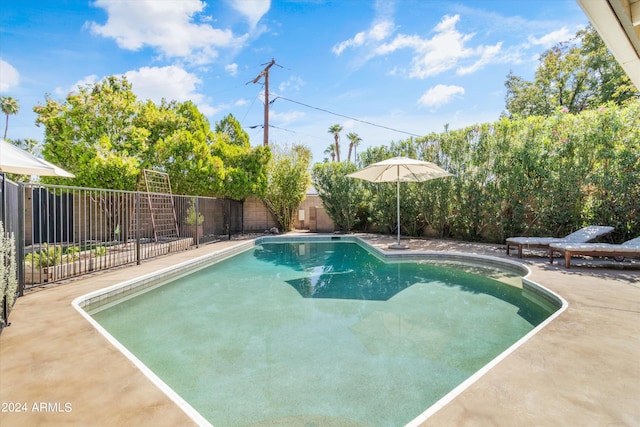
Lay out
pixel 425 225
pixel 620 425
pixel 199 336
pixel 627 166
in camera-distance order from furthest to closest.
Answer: pixel 425 225 < pixel 627 166 < pixel 199 336 < pixel 620 425

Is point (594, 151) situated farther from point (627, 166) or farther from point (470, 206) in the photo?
point (470, 206)

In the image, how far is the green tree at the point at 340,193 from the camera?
47.6 ft

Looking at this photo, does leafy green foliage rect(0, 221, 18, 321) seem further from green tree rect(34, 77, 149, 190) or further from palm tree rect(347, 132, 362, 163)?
palm tree rect(347, 132, 362, 163)

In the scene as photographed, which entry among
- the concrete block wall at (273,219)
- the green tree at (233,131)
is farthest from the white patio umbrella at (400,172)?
the green tree at (233,131)

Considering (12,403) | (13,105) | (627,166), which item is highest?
(13,105)

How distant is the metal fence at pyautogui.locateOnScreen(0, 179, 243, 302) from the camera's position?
15.2 feet

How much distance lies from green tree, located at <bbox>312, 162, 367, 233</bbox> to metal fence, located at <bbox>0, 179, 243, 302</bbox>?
4.65 meters

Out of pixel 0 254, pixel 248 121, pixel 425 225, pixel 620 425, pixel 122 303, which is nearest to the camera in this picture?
pixel 620 425

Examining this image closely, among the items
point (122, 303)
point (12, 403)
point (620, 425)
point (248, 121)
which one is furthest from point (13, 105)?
point (620, 425)

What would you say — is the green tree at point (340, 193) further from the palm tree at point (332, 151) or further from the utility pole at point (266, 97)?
the palm tree at point (332, 151)

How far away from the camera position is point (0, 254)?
3.03m

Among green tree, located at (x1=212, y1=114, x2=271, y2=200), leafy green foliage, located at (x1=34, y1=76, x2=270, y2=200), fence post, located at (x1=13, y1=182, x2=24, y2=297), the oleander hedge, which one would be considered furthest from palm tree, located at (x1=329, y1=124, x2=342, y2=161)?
fence post, located at (x1=13, y1=182, x2=24, y2=297)

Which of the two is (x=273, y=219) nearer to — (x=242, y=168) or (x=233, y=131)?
(x=242, y=168)

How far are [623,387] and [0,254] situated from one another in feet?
18.4
